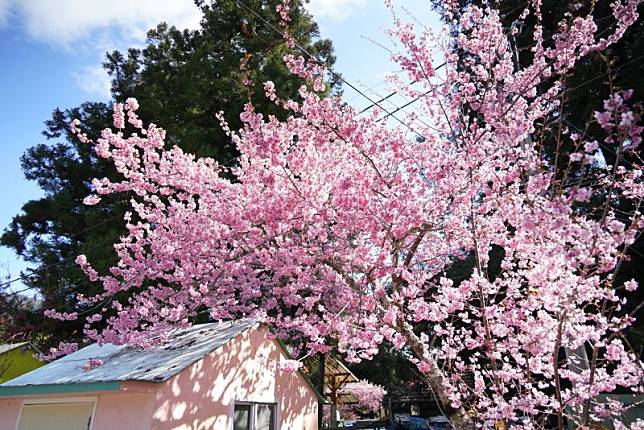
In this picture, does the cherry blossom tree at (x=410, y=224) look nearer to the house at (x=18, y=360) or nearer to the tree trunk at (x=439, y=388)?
the tree trunk at (x=439, y=388)

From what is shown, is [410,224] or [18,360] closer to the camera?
[410,224]

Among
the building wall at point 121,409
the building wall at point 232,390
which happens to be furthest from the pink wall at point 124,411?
the building wall at point 232,390

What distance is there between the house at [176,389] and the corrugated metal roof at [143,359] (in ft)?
0.05

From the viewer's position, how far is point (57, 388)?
5.38 meters

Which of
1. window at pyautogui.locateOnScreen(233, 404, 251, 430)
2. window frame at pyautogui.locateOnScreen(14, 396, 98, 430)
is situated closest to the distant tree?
window frame at pyautogui.locateOnScreen(14, 396, 98, 430)

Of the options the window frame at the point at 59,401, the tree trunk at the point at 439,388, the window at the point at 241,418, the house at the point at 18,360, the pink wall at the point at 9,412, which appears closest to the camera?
the tree trunk at the point at 439,388

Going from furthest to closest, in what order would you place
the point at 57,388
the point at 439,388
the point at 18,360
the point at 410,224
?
the point at 18,360, the point at 57,388, the point at 410,224, the point at 439,388

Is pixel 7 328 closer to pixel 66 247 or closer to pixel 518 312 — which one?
pixel 66 247

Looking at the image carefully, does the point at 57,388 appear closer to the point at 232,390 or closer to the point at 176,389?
the point at 176,389

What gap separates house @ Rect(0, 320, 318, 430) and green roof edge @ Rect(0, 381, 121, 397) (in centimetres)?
1

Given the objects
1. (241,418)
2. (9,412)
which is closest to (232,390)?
(241,418)

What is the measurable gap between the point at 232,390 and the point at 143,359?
4.28ft

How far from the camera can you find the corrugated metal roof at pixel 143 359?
529cm

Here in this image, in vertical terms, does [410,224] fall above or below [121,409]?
above
